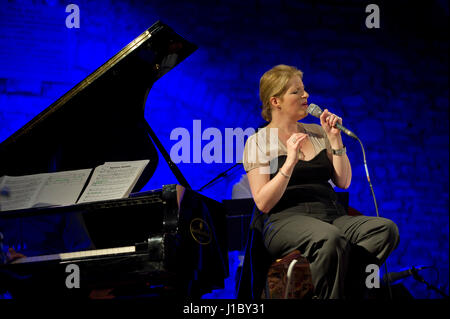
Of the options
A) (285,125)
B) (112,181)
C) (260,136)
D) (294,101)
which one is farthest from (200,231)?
(294,101)

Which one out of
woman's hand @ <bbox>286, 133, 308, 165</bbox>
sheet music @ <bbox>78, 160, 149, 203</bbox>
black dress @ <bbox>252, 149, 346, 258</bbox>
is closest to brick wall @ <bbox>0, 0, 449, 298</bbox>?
sheet music @ <bbox>78, 160, 149, 203</bbox>

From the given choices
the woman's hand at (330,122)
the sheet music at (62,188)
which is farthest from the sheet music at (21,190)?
the woman's hand at (330,122)

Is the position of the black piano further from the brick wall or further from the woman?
the brick wall

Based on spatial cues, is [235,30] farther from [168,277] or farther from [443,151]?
[168,277]

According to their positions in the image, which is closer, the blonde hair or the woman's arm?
the woman's arm

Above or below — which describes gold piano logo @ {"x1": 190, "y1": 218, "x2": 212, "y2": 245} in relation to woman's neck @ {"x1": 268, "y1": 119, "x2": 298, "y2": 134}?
below

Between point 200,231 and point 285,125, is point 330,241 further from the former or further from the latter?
point 285,125

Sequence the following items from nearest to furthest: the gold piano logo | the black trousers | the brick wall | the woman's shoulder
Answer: the black trousers < the gold piano logo < the woman's shoulder < the brick wall

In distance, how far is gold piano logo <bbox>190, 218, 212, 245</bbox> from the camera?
2.31 meters

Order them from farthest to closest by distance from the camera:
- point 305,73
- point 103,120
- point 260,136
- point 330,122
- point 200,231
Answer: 1. point 305,73
2. point 103,120
3. point 260,136
4. point 330,122
5. point 200,231

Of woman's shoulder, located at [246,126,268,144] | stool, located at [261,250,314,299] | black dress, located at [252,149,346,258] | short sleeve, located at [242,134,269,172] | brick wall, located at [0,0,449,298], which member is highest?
brick wall, located at [0,0,449,298]

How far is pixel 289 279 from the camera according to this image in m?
2.35

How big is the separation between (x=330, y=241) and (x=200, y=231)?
0.60 metres

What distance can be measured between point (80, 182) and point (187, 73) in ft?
6.28
